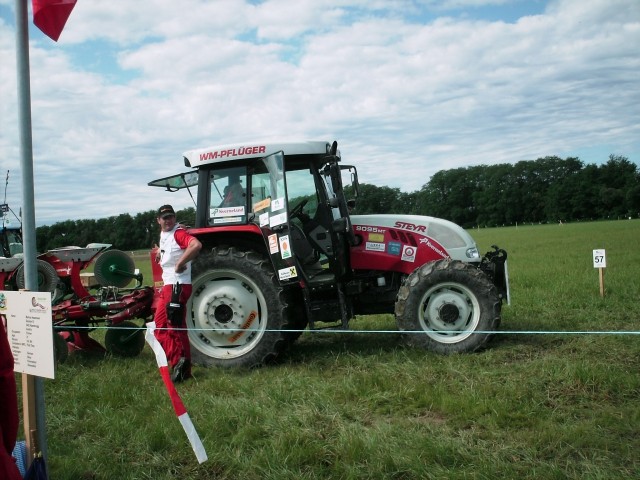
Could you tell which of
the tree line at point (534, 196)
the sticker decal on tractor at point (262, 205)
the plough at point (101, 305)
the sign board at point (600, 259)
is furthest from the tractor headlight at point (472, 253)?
the tree line at point (534, 196)

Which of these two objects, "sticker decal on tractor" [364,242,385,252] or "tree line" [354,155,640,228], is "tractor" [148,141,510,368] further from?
"tree line" [354,155,640,228]

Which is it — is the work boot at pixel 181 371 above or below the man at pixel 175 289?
below

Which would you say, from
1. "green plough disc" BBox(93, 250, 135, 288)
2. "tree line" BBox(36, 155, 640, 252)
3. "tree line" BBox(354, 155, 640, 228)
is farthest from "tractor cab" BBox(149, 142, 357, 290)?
"tree line" BBox(354, 155, 640, 228)

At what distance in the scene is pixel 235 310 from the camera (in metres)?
6.25

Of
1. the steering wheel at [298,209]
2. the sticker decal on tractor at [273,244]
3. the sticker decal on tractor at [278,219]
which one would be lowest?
the sticker decal on tractor at [273,244]

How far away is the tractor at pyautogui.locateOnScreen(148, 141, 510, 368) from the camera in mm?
6105

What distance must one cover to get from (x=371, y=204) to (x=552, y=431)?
536 centimetres

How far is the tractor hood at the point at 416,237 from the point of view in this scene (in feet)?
21.7

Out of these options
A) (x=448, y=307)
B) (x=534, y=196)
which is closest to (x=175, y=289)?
(x=448, y=307)

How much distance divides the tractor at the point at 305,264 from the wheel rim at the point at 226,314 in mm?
11

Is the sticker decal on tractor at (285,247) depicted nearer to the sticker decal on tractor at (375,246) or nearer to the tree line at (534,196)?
the sticker decal on tractor at (375,246)

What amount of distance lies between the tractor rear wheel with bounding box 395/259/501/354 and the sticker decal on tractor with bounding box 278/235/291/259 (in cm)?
121

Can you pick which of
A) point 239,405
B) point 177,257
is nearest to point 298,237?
point 177,257

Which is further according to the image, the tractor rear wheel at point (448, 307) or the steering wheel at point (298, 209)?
the steering wheel at point (298, 209)
